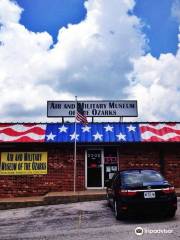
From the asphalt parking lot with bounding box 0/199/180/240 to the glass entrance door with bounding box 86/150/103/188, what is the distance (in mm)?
4682

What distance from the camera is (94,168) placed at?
18859 mm

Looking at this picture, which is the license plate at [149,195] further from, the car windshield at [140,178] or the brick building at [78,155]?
the brick building at [78,155]

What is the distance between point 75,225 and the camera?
10.5 m

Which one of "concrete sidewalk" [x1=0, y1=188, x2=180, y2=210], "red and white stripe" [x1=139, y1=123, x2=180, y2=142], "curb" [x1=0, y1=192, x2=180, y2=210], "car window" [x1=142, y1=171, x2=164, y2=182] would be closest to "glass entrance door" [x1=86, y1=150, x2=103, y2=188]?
"red and white stripe" [x1=139, y1=123, x2=180, y2=142]

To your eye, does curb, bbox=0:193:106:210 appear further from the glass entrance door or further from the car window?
the car window

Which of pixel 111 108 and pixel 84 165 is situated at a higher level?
pixel 111 108

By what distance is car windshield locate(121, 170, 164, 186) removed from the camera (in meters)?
10.6

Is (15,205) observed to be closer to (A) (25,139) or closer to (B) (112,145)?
(A) (25,139)

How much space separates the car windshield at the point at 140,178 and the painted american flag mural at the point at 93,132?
7.07m

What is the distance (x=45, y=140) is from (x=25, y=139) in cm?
105

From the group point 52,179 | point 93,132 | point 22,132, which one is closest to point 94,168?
point 93,132

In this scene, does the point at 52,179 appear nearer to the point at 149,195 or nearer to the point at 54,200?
the point at 54,200

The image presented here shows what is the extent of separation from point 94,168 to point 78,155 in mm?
1091

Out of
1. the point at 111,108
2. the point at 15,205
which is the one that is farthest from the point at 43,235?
the point at 111,108
